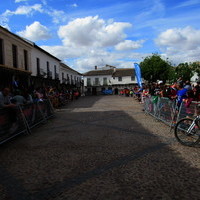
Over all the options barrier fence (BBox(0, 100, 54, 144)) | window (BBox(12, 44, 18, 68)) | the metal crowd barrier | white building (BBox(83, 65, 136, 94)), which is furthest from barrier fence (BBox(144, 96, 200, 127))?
white building (BBox(83, 65, 136, 94))

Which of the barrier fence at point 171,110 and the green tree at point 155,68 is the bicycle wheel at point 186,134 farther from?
the green tree at point 155,68

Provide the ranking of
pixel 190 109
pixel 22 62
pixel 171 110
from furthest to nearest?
pixel 22 62 < pixel 171 110 < pixel 190 109

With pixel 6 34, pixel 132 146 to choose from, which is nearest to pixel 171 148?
pixel 132 146

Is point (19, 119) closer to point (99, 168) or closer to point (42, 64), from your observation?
point (99, 168)

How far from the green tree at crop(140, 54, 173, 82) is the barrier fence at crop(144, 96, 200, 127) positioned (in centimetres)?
5015

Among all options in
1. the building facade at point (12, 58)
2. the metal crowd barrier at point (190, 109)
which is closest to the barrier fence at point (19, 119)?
the metal crowd barrier at point (190, 109)

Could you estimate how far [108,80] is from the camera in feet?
235

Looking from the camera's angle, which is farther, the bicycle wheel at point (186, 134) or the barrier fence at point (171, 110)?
the barrier fence at point (171, 110)

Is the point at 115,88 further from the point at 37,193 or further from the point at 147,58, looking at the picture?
the point at 37,193

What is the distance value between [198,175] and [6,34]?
18288mm

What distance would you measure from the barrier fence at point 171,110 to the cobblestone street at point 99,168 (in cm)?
83

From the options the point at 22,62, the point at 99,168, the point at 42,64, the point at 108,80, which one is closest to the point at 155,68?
the point at 108,80

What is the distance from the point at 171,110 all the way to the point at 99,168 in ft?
14.8

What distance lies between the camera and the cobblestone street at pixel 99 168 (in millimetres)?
3316
